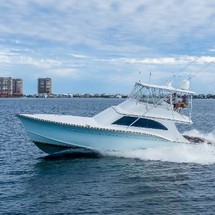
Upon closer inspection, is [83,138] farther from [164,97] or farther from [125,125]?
[164,97]

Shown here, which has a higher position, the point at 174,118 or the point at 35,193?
the point at 174,118

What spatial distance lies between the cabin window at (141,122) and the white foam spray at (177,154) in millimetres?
1379

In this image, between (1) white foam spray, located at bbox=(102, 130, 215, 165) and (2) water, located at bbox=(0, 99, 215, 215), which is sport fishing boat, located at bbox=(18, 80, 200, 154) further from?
(2) water, located at bbox=(0, 99, 215, 215)

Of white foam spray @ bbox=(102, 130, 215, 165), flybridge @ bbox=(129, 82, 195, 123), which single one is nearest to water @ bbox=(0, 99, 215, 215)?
white foam spray @ bbox=(102, 130, 215, 165)

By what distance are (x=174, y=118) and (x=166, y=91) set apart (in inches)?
74.5

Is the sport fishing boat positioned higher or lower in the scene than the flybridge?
lower

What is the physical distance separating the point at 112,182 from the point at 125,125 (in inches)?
217

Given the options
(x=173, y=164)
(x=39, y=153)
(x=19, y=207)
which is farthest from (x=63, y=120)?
(x=19, y=207)

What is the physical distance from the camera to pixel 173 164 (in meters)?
24.9

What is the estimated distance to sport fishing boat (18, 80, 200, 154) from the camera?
2442 cm

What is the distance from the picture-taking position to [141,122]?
25.4 meters

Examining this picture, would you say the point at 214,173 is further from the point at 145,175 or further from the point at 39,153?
the point at 39,153

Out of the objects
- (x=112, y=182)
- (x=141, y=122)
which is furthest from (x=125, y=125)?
(x=112, y=182)

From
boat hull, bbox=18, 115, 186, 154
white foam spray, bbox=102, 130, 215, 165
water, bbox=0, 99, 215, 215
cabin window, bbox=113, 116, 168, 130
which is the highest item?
cabin window, bbox=113, 116, 168, 130
